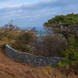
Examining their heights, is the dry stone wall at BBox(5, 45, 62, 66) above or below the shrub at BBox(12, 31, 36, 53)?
below

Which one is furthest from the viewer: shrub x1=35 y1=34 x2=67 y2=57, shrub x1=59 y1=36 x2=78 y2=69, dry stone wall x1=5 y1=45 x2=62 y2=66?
shrub x1=35 y1=34 x2=67 y2=57

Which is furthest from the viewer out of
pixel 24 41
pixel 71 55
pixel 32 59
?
pixel 24 41

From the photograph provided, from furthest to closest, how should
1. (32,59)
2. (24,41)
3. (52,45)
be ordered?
(24,41) → (52,45) → (32,59)

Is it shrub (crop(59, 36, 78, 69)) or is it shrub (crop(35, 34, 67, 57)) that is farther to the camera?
shrub (crop(35, 34, 67, 57))

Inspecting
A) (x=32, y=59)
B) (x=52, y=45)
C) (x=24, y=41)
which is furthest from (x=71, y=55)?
(x=24, y=41)

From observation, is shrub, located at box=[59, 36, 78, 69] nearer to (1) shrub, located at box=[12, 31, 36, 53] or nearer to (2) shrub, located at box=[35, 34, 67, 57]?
(2) shrub, located at box=[35, 34, 67, 57]

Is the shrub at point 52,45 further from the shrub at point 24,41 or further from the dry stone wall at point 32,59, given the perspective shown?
the shrub at point 24,41

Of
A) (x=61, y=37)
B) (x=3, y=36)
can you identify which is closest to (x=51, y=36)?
(x=61, y=37)

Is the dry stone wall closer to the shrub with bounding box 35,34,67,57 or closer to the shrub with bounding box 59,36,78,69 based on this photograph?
the shrub with bounding box 59,36,78,69

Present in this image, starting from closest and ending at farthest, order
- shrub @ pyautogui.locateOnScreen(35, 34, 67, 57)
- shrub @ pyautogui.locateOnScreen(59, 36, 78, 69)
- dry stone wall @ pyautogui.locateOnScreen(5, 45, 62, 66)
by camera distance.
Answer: shrub @ pyautogui.locateOnScreen(59, 36, 78, 69), dry stone wall @ pyautogui.locateOnScreen(5, 45, 62, 66), shrub @ pyautogui.locateOnScreen(35, 34, 67, 57)

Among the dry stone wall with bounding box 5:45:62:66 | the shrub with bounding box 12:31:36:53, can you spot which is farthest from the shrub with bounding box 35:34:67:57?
the shrub with bounding box 12:31:36:53

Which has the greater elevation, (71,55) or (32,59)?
(71,55)

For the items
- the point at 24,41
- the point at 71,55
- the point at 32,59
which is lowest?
the point at 32,59

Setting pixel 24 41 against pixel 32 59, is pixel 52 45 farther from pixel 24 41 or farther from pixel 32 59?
pixel 24 41
